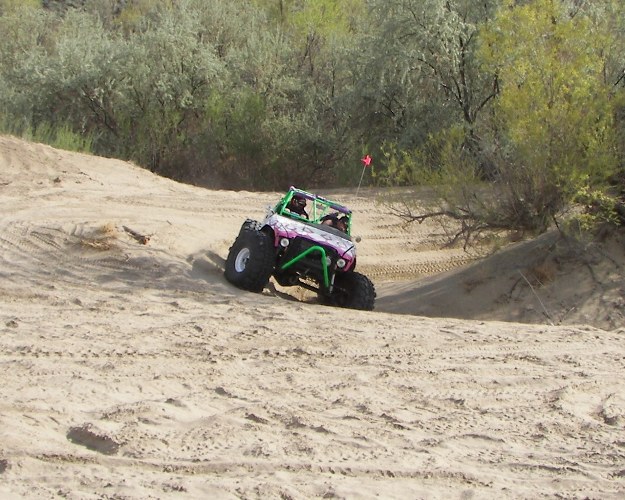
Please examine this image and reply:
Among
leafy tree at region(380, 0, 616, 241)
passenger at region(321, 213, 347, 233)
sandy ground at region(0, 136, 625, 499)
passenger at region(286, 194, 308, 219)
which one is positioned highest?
leafy tree at region(380, 0, 616, 241)

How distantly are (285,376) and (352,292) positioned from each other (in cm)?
449

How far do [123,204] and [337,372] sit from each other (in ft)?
27.8

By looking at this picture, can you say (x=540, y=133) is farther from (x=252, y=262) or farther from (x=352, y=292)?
(x=252, y=262)

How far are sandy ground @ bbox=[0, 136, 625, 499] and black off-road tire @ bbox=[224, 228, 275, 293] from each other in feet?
0.96

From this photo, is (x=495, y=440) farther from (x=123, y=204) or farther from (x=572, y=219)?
(x=123, y=204)

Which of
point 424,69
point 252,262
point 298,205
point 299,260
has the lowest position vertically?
point 252,262

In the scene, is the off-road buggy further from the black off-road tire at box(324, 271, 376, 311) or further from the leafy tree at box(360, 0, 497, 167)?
the leafy tree at box(360, 0, 497, 167)

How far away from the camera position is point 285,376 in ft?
26.1

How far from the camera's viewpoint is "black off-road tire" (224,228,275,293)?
476 inches

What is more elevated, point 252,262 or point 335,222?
point 335,222

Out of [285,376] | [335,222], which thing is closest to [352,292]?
[335,222]

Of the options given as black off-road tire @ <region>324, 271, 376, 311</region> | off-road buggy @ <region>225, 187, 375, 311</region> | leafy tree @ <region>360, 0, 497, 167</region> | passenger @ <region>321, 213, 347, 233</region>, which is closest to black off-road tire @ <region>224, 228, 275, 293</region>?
off-road buggy @ <region>225, 187, 375, 311</region>

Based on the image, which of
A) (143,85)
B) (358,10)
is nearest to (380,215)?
(143,85)

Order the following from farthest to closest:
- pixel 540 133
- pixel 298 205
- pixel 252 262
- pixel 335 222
Answer: pixel 298 205
pixel 335 222
pixel 540 133
pixel 252 262
